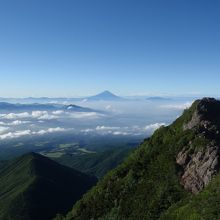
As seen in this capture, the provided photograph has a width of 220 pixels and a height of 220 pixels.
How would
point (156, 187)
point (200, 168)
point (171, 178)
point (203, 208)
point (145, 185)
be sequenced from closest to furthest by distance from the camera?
1. point (203, 208)
2. point (200, 168)
3. point (171, 178)
4. point (156, 187)
5. point (145, 185)

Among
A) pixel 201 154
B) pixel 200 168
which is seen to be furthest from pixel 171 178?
pixel 201 154

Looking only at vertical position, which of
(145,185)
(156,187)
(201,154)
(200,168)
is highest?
(201,154)

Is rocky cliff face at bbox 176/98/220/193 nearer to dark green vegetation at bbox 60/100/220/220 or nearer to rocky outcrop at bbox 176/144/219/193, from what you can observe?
rocky outcrop at bbox 176/144/219/193

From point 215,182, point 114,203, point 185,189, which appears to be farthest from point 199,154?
point 114,203

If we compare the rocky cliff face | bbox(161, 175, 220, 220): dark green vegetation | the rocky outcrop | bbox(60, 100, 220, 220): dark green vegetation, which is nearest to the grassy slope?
bbox(60, 100, 220, 220): dark green vegetation

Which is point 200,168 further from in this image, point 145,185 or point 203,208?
point 203,208

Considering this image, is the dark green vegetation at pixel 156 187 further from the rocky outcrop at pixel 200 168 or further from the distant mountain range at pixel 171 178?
the rocky outcrop at pixel 200 168

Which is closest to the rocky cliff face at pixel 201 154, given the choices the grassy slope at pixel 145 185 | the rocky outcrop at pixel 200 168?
the rocky outcrop at pixel 200 168
